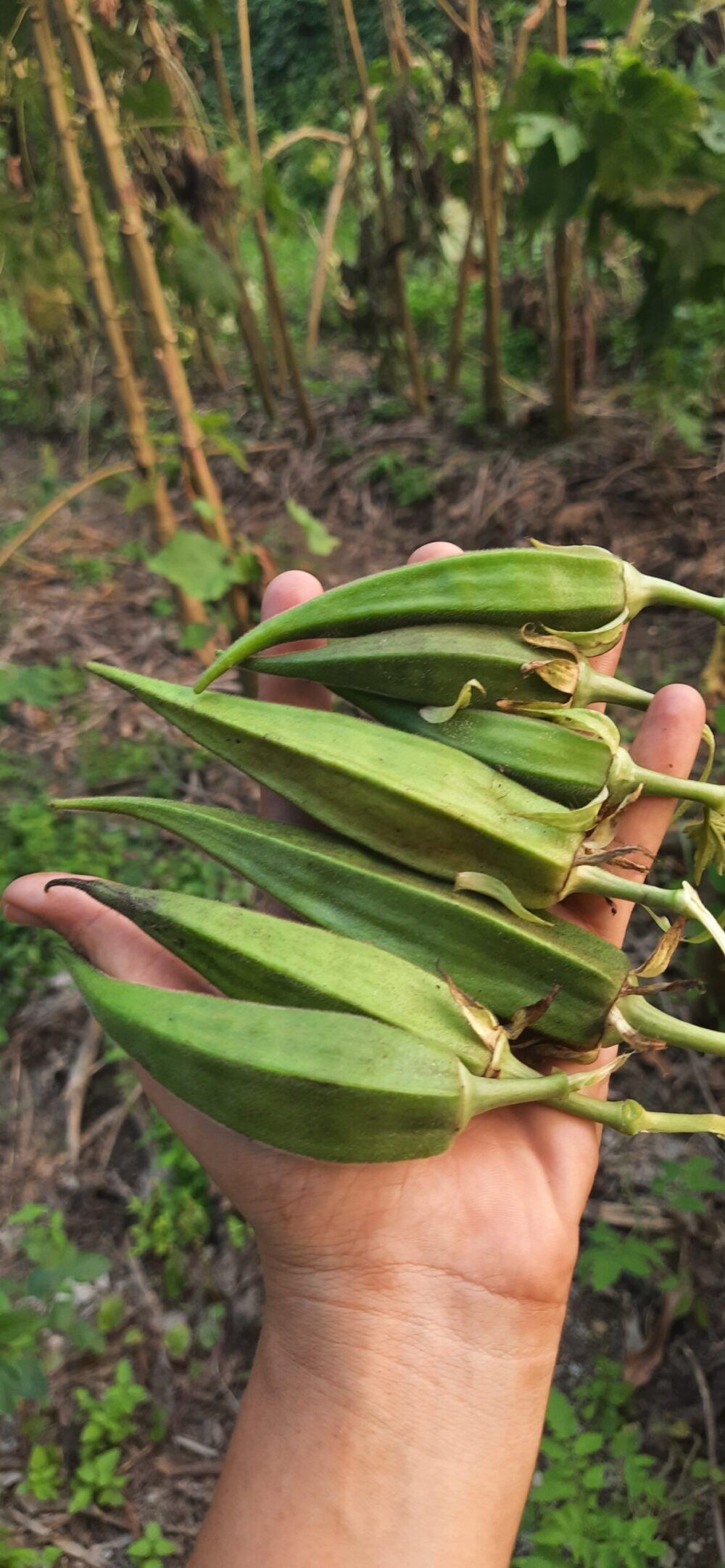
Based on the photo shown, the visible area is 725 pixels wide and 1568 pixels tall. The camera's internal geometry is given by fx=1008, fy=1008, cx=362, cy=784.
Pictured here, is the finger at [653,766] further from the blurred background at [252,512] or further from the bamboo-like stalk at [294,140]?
the bamboo-like stalk at [294,140]

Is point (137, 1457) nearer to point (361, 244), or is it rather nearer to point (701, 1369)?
point (701, 1369)

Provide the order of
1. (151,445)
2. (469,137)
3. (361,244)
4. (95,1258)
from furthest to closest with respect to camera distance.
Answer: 1. (361,244)
2. (469,137)
3. (151,445)
4. (95,1258)

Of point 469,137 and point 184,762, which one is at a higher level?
point 469,137

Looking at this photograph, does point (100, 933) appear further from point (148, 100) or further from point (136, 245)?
point (148, 100)

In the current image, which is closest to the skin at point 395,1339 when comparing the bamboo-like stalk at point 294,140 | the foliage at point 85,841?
the foliage at point 85,841

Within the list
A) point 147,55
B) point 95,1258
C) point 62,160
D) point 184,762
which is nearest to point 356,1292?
point 95,1258

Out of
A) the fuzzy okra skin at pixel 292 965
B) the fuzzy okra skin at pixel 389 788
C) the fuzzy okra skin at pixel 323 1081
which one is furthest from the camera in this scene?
the fuzzy okra skin at pixel 389 788
